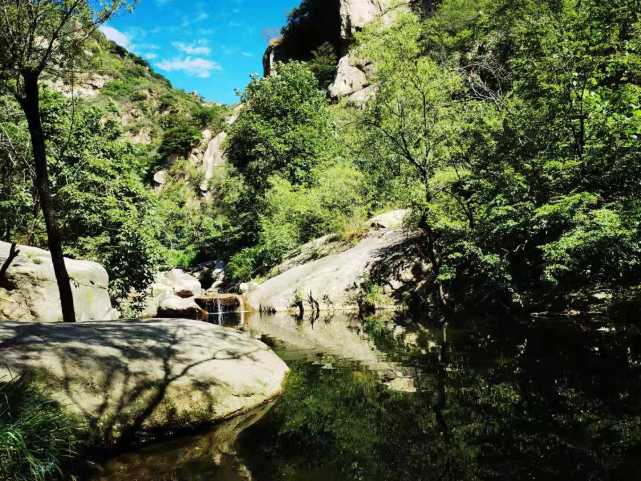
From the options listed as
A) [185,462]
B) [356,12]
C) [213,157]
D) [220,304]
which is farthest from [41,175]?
[213,157]

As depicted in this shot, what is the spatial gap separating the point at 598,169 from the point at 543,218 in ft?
5.57

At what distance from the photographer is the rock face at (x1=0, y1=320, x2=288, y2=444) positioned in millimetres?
4371

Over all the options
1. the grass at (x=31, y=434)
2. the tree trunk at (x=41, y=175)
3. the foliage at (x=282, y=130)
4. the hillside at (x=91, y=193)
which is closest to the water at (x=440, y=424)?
the grass at (x=31, y=434)

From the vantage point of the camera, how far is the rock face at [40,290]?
34.1ft

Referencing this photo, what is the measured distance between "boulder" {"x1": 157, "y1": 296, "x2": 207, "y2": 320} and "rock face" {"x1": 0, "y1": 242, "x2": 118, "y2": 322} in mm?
7426

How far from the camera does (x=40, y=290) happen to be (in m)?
10.8

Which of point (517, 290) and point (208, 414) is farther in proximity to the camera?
point (517, 290)

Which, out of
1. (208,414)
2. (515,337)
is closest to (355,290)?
(515,337)

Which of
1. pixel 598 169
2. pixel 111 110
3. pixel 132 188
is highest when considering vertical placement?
pixel 111 110

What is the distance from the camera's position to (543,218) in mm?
9727

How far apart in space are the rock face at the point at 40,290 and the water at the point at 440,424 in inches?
269

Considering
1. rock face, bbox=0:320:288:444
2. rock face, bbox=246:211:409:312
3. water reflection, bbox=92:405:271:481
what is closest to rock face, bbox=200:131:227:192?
rock face, bbox=246:211:409:312

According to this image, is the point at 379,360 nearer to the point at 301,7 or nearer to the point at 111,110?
the point at 111,110

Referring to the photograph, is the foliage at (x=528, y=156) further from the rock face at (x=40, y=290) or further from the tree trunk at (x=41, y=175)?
the rock face at (x=40, y=290)
